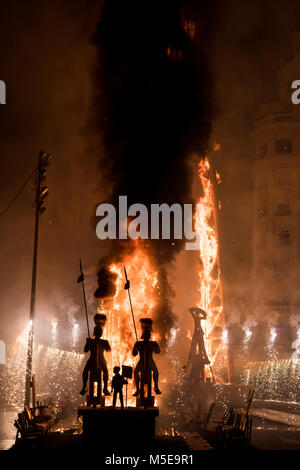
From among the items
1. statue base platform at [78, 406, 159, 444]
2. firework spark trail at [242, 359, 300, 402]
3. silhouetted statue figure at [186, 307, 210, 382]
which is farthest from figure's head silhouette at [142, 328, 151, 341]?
firework spark trail at [242, 359, 300, 402]

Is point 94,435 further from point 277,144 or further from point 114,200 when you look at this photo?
point 277,144

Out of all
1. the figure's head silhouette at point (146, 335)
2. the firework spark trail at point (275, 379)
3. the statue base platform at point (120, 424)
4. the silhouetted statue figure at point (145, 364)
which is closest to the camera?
the statue base platform at point (120, 424)

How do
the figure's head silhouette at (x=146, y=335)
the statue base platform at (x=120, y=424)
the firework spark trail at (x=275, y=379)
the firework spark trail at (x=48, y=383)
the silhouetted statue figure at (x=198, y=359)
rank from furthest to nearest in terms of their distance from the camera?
the firework spark trail at (x=275, y=379), the firework spark trail at (x=48, y=383), the silhouetted statue figure at (x=198, y=359), the figure's head silhouette at (x=146, y=335), the statue base platform at (x=120, y=424)

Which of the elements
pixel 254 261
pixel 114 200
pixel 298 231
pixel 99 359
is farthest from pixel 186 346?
pixel 99 359

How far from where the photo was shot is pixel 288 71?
228ft

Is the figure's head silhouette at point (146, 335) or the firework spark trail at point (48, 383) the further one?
the firework spark trail at point (48, 383)

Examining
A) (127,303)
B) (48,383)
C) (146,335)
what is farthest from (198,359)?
(48,383)

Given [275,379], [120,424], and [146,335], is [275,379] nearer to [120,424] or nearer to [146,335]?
[146,335]

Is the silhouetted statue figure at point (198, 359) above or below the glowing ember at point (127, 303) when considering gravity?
below

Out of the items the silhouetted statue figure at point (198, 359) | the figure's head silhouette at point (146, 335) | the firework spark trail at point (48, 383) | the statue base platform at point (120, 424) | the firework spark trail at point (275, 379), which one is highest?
the figure's head silhouette at point (146, 335)

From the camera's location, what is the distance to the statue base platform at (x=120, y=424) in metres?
14.8

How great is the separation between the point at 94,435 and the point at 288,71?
63.5 meters

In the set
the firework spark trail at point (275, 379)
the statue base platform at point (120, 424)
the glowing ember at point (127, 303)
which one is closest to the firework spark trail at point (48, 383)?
the glowing ember at point (127, 303)

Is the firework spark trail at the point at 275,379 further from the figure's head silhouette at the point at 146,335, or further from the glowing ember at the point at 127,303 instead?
the figure's head silhouette at the point at 146,335
